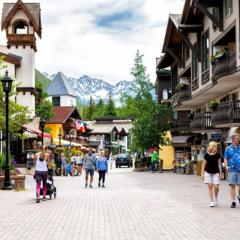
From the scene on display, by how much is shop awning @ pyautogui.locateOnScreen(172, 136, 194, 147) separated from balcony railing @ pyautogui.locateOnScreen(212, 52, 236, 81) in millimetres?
21782

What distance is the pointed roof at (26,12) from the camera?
5959 cm

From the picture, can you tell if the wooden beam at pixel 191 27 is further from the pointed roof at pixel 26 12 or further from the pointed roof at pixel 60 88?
the pointed roof at pixel 60 88

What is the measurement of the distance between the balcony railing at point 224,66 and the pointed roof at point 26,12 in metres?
30.3

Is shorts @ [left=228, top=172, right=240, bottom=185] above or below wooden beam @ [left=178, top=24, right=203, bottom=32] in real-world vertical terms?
below

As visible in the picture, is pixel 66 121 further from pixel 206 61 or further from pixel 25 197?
pixel 25 197

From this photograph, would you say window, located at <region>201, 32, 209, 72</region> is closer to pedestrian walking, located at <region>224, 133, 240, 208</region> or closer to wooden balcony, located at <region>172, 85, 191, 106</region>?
wooden balcony, located at <region>172, 85, 191, 106</region>

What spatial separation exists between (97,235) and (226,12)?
25.3 m

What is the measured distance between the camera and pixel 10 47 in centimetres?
6088

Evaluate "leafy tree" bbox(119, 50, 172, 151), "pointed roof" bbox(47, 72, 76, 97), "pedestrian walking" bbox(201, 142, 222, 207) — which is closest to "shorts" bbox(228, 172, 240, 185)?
"pedestrian walking" bbox(201, 142, 222, 207)

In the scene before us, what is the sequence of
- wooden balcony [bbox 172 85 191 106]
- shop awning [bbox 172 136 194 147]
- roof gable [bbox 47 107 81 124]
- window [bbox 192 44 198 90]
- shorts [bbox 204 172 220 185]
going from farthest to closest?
1. roof gable [bbox 47 107 81 124]
2. shop awning [bbox 172 136 194 147]
3. wooden balcony [bbox 172 85 191 106]
4. window [bbox 192 44 198 90]
5. shorts [bbox 204 172 220 185]

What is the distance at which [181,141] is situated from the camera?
56.5 metres

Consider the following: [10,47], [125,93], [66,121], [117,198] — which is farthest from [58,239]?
[66,121]

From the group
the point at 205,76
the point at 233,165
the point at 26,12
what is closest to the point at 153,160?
the point at 205,76

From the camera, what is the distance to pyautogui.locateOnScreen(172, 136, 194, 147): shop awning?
181 feet
